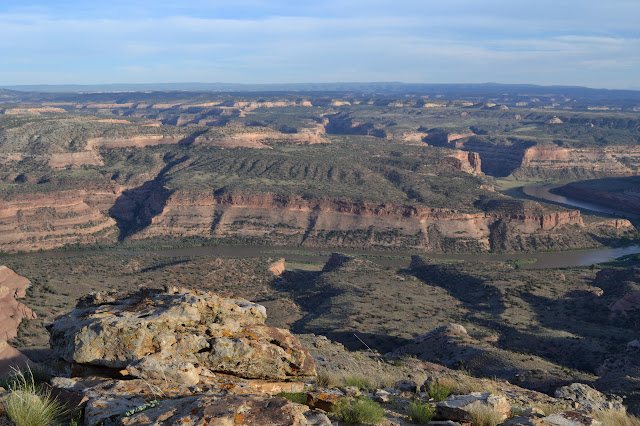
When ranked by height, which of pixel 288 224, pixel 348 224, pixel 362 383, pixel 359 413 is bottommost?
pixel 288 224

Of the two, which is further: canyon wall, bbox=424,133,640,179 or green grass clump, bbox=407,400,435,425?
canyon wall, bbox=424,133,640,179

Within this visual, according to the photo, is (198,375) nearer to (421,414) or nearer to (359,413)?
(359,413)

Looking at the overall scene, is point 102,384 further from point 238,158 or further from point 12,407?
point 238,158

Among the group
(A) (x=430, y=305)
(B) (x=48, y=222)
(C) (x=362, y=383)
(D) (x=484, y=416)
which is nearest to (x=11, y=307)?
(C) (x=362, y=383)

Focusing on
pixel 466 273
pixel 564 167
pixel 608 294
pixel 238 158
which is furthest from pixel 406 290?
pixel 564 167

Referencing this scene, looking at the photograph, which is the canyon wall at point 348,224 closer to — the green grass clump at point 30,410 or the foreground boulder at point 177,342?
the foreground boulder at point 177,342

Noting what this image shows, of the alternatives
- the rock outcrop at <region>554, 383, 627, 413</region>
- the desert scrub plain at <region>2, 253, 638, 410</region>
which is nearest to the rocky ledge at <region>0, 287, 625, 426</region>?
the rock outcrop at <region>554, 383, 627, 413</region>

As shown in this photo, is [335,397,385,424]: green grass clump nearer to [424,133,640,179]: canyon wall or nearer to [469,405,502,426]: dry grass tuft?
[469,405,502,426]: dry grass tuft
